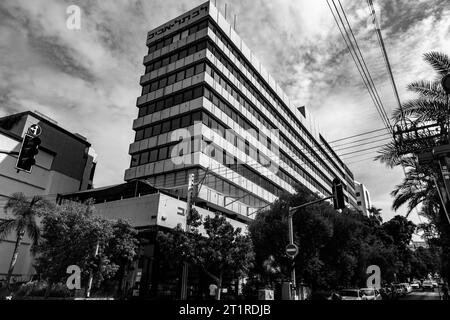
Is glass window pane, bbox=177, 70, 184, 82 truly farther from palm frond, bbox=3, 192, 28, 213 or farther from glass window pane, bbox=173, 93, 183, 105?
palm frond, bbox=3, 192, 28, 213

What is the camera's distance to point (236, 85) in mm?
43312

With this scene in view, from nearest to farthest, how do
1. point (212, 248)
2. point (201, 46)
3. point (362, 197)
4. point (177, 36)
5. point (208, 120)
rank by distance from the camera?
point (212, 248) → point (208, 120) → point (201, 46) → point (177, 36) → point (362, 197)

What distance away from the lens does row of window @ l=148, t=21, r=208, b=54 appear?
41531mm

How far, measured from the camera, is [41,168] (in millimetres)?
38688

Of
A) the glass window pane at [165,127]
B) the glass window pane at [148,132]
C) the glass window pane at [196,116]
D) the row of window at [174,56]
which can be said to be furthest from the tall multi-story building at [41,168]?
the glass window pane at [196,116]

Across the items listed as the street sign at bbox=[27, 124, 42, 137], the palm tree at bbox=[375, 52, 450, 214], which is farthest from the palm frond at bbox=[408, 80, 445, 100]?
the street sign at bbox=[27, 124, 42, 137]

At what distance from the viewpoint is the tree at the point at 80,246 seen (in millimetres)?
21203

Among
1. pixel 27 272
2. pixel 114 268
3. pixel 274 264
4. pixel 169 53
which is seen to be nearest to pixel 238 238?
pixel 274 264

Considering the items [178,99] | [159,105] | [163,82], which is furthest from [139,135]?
[163,82]

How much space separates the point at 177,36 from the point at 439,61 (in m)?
36.2

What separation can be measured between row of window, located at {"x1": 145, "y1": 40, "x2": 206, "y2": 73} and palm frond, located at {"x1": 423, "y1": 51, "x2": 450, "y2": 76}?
30023 mm

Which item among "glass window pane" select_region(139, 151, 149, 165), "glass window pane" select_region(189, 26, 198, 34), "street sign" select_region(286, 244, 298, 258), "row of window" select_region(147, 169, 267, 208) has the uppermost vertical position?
"glass window pane" select_region(189, 26, 198, 34)

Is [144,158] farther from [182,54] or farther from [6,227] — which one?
[6,227]
